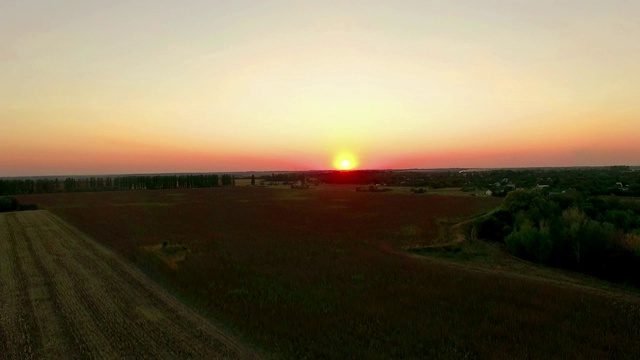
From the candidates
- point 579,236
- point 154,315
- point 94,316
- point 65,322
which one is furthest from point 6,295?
point 579,236

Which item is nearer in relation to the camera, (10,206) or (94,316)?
(94,316)

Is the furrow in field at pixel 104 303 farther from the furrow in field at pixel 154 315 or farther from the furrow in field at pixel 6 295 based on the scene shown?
the furrow in field at pixel 6 295

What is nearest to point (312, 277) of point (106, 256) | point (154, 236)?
point (106, 256)

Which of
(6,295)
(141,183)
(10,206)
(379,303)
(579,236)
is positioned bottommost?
(379,303)

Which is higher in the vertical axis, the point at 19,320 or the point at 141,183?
the point at 141,183

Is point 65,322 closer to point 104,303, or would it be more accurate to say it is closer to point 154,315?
point 104,303

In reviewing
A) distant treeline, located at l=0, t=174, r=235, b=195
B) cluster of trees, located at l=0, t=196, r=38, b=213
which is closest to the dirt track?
cluster of trees, located at l=0, t=196, r=38, b=213
